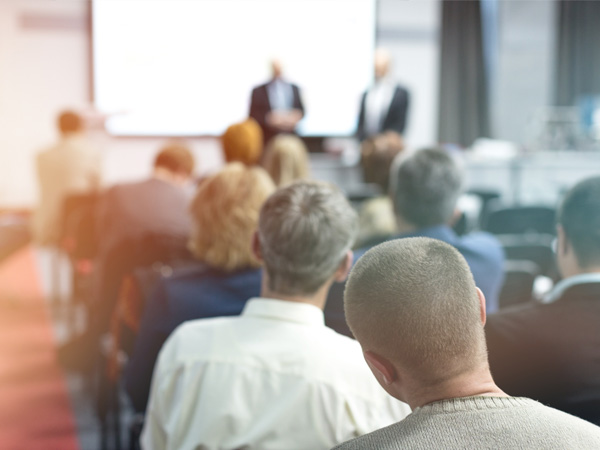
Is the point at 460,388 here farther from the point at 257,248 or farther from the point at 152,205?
the point at 152,205

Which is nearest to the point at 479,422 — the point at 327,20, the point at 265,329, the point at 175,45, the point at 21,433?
the point at 265,329

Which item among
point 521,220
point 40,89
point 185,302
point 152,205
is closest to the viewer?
point 185,302

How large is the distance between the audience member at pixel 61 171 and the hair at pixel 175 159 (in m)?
1.41

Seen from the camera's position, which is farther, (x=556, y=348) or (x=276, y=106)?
(x=276, y=106)

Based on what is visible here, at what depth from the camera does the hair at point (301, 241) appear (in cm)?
118

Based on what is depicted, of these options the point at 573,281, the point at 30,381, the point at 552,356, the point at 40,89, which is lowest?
the point at 30,381

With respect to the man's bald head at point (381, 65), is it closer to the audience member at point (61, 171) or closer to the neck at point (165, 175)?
the audience member at point (61, 171)

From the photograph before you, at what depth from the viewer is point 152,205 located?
2662mm

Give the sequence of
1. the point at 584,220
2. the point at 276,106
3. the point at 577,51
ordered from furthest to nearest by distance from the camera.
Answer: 1. the point at 577,51
2. the point at 276,106
3. the point at 584,220

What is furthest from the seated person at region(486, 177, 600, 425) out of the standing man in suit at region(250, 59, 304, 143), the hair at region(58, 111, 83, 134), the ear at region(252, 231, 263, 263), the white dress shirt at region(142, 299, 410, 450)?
the standing man in suit at region(250, 59, 304, 143)

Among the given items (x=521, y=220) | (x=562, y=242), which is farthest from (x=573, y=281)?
(x=521, y=220)

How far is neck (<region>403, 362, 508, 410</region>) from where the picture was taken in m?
0.63

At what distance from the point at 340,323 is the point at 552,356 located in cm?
38

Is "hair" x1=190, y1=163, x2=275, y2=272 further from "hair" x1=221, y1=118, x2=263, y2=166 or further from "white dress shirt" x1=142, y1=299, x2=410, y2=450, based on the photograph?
"hair" x1=221, y1=118, x2=263, y2=166
